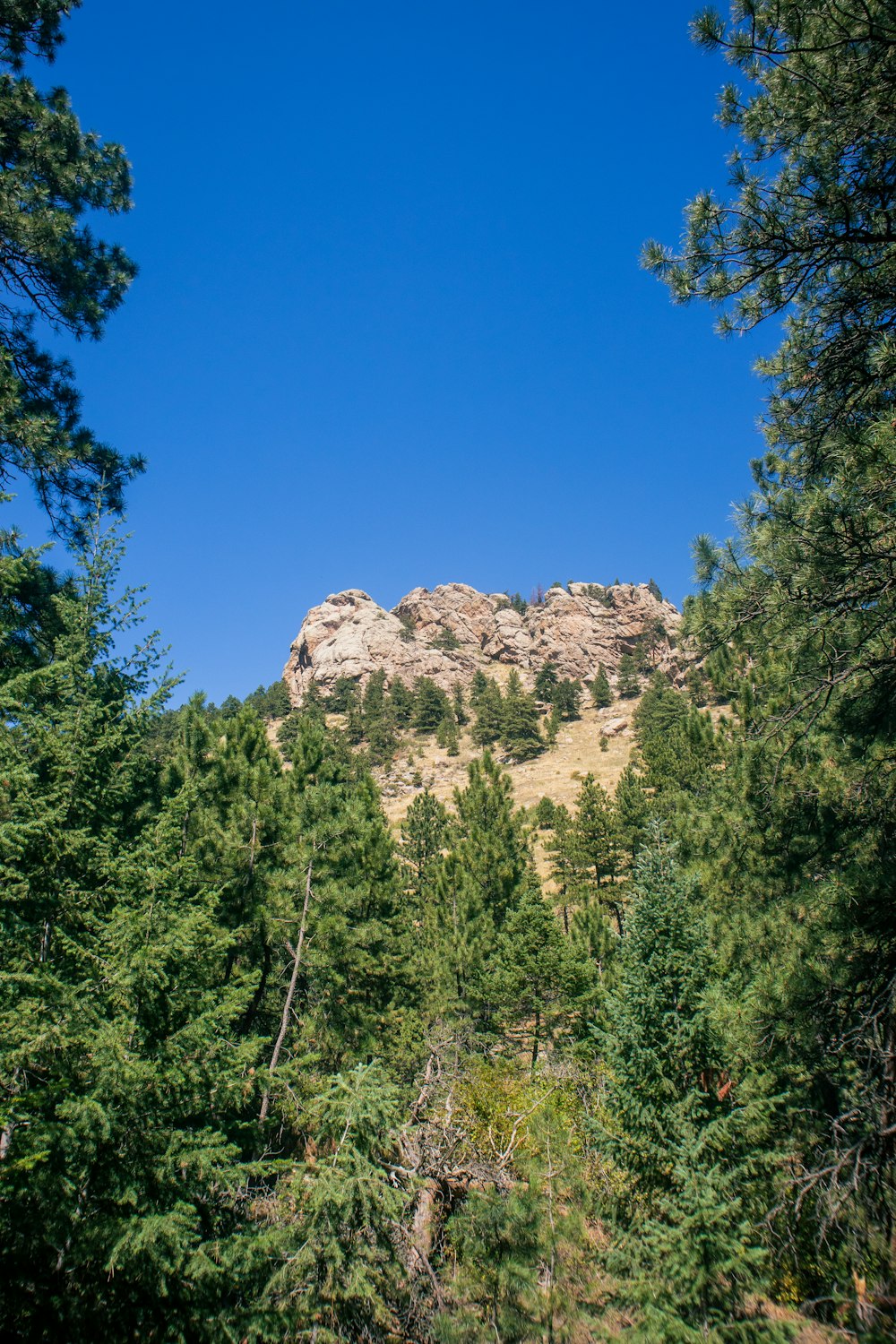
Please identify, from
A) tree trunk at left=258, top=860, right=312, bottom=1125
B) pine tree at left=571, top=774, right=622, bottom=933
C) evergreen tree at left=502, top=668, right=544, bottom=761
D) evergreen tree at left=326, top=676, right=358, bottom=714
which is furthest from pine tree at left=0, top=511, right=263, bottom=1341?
evergreen tree at left=326, top=676, right=358, bottom=714

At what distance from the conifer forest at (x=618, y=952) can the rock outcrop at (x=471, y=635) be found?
81.7 meters

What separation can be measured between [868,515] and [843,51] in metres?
3.56

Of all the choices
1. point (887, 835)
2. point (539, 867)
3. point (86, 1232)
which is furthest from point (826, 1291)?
point (539, 867)

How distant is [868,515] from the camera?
464 cm

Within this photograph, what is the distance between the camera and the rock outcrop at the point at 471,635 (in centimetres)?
10056

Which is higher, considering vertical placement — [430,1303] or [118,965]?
[118,965]

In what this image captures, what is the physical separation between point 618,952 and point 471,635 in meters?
106

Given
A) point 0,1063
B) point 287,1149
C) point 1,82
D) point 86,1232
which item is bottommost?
point 287,1149

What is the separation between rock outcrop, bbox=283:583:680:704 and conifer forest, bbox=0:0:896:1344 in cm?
8170

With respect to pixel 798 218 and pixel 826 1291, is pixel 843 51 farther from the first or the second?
pixel 826 1291

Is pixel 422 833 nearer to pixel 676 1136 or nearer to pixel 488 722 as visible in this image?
pixel 676 1136

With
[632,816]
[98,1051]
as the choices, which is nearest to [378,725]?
[632,816]

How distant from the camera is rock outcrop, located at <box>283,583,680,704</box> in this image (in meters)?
101

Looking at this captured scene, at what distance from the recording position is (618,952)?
1095 cm
